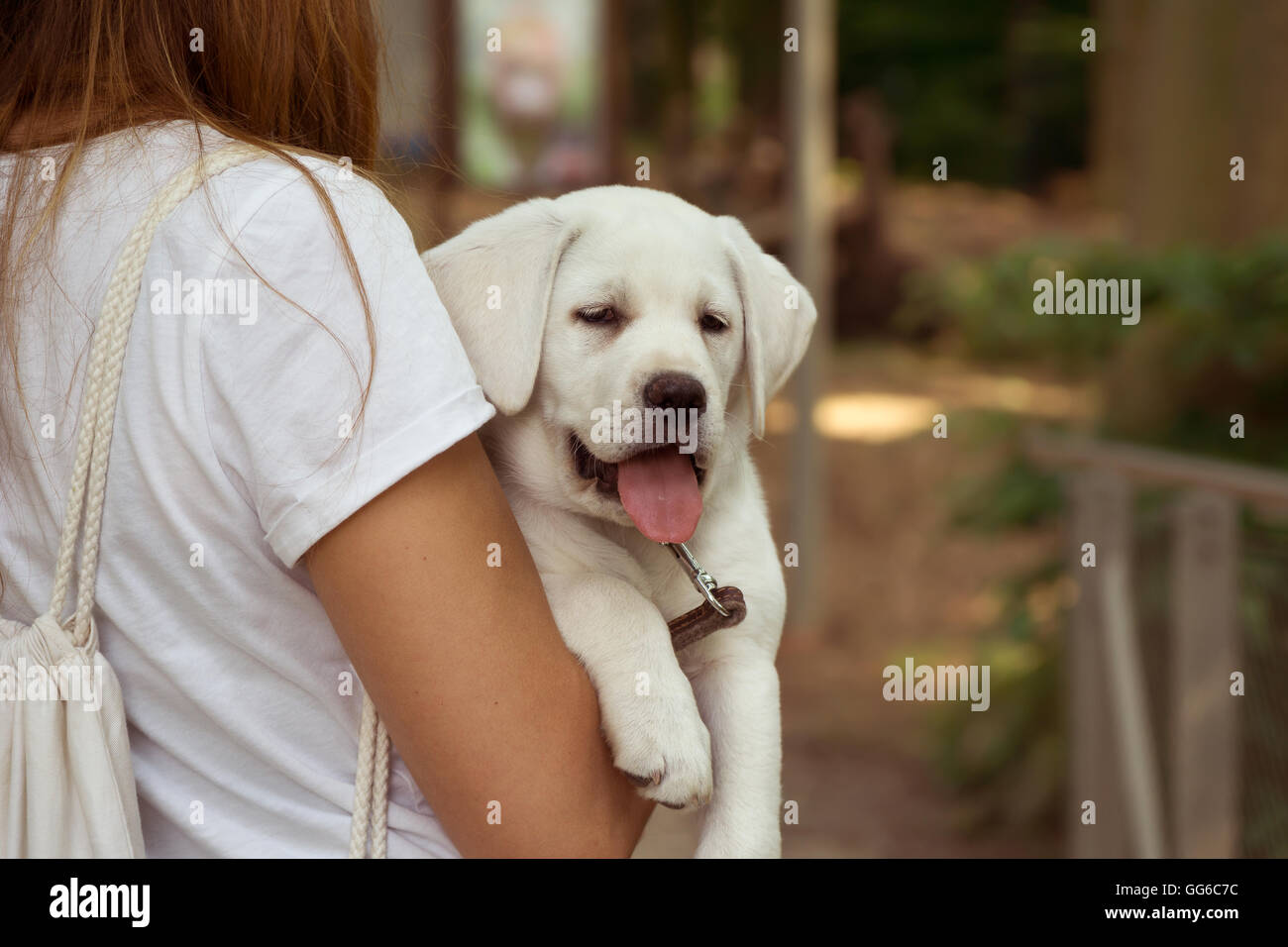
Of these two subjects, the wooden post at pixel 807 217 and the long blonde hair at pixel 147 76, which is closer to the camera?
the long blonde hair at pixel 147 76

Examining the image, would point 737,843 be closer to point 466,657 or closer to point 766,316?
point 466,657

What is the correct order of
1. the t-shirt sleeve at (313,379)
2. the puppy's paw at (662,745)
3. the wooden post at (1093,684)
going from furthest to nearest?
1. the wooden post at (1093,684)
2. the puppy's paw at (662,745)
3. the t-shirt sleeve at (313,379)

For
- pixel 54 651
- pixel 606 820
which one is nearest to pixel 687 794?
pixel 606 820

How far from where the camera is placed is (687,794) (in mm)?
1638

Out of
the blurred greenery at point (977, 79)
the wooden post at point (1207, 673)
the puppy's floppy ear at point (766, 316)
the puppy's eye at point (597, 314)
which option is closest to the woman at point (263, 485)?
the puppy's eye at point (597, 314)

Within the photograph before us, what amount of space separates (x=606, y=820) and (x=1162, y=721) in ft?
11.2

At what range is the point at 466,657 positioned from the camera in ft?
4.52

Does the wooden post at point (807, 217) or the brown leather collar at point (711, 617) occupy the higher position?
the wooden post at point (807, 217)

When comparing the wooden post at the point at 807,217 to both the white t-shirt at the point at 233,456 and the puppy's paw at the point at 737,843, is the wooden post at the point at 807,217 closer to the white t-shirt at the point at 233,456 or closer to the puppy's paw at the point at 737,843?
the puppy's paw at the point at 737,843

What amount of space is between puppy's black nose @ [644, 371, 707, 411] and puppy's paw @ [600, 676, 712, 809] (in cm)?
39

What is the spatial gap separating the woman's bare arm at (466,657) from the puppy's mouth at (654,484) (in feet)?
0.93

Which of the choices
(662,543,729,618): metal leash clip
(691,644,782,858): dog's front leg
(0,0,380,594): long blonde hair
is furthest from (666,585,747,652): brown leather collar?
(0,0,380,594): long blonde hair

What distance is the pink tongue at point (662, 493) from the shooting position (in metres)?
1.74
